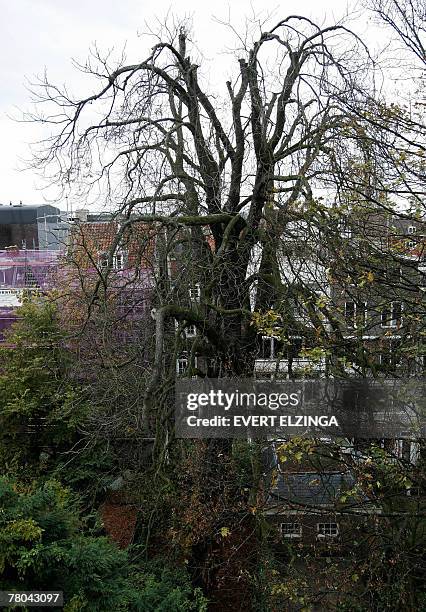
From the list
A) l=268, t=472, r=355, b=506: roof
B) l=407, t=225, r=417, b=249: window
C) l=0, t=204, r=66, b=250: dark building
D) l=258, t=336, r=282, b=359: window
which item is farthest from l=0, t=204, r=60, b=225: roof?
l=407, t=225, r=417, b=249: window

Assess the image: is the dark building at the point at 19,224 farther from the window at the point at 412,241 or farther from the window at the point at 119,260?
the window at the point at 412,241

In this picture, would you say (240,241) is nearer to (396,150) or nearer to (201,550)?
(396,150)

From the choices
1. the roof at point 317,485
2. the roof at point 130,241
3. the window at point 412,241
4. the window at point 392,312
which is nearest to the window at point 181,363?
the roof at point 130,241

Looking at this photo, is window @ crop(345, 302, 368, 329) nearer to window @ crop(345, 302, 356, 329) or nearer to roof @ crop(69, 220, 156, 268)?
window @ crop(345, 302, 356, 329)

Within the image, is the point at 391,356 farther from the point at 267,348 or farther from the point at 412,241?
the point at 267,348

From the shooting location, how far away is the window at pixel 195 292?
878cm

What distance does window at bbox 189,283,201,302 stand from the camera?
346 inches

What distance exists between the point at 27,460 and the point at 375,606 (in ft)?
29.9

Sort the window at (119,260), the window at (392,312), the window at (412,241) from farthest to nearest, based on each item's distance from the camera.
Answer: the window at (119,260) < the window at (392,312) < the window at (412,241)

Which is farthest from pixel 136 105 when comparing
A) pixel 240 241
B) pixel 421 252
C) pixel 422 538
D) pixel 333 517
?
pixel 422 538

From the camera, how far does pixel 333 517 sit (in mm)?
7172

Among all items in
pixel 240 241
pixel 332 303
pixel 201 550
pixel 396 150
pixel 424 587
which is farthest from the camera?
pixel 201 550

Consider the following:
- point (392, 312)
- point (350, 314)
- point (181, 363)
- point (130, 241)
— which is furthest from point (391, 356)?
point (181, 363)

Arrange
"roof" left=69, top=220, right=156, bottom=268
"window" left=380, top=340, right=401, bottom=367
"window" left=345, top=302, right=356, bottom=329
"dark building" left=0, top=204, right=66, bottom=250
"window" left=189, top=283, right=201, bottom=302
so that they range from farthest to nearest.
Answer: "dark building" left=0, top=204, right=66, bottom=250, "window" left=189, top=283, right=201, bottom=302, "roof" left=69, top=220, right=156, bottom=268, "window" left=345, top=302, right=356, bottom=329, "window" left=380, top=340, right=401, bottom=367
